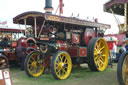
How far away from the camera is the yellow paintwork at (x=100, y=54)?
581cm

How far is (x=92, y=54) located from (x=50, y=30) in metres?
1.56

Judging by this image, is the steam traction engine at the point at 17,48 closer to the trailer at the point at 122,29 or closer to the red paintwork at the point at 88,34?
the red paintwork at the point at 88,34

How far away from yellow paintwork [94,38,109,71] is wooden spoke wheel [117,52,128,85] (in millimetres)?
2536

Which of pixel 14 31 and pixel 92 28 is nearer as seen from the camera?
pixel 92 28

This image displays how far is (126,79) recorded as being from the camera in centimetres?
314

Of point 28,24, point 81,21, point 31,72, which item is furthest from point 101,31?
point 31,72

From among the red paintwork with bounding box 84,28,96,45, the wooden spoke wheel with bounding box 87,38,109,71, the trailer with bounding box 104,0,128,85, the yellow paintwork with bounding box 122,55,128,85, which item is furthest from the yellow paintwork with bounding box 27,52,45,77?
the yellow paintwork with bounding box 122,55,128,85

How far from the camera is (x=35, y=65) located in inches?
209

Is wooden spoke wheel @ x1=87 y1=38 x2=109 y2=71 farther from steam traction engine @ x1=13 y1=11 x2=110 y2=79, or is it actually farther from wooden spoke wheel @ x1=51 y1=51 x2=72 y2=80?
wooden spoke wheel @ x1=51 y1=51 x2=72 y2=80

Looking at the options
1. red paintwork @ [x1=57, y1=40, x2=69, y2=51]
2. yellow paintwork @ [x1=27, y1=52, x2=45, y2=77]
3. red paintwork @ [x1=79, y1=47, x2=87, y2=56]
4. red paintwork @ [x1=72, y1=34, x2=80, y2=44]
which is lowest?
yellow paintwork @ [x1=27, y1=52, x2=45, y2=77]

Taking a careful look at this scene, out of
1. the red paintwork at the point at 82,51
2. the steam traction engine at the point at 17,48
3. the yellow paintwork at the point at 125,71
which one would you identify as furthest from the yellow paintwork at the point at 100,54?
the yellow paintwork at the point at 125,71

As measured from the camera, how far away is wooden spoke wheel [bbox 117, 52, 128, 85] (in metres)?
2.97

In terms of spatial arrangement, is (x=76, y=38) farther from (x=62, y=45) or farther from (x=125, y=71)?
(x=125, y=71)

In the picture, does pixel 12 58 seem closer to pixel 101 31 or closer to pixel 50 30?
pixel 50 30
